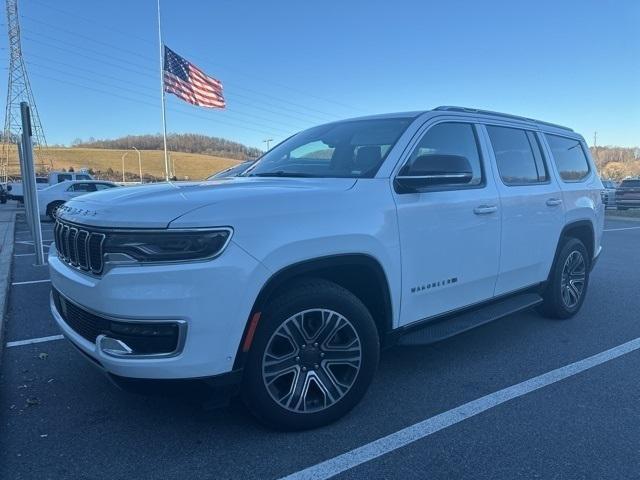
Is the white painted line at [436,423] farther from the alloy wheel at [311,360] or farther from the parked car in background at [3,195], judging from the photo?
the parked car in background at [3,195]

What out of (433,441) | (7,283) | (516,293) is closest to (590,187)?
(516,293)

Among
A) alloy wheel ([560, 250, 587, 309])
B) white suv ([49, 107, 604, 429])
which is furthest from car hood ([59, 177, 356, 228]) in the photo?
alloy wheel ([560, 250, 587, 309])

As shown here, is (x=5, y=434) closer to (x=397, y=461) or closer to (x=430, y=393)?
(x=397, y=461)

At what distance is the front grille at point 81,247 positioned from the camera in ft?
8.71

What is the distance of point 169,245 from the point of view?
8.21 feet

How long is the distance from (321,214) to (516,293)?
8.15 ft

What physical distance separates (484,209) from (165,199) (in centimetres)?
239

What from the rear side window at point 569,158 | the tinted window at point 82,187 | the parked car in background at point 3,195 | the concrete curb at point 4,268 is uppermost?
the rear side window at point 569,158

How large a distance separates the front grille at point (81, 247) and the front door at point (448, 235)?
70.2 inches

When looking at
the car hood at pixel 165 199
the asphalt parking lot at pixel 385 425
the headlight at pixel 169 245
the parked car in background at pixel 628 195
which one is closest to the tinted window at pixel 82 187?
the asphalt parking lot at pixel 385 425

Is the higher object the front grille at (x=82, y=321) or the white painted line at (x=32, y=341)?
the front grille at (x=82, y=321)

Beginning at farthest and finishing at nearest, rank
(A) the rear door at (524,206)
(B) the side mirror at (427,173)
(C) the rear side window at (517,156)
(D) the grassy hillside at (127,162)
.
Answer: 1. (D) the grassy hillside at (127,162)
2. (C) the rear side window at (517,156)
3. (A) the rear door at (524,206)
4. (B) the side mirror at (427,173)

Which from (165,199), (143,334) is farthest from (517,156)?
(143,334)

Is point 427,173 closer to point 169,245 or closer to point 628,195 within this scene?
point 169,245
